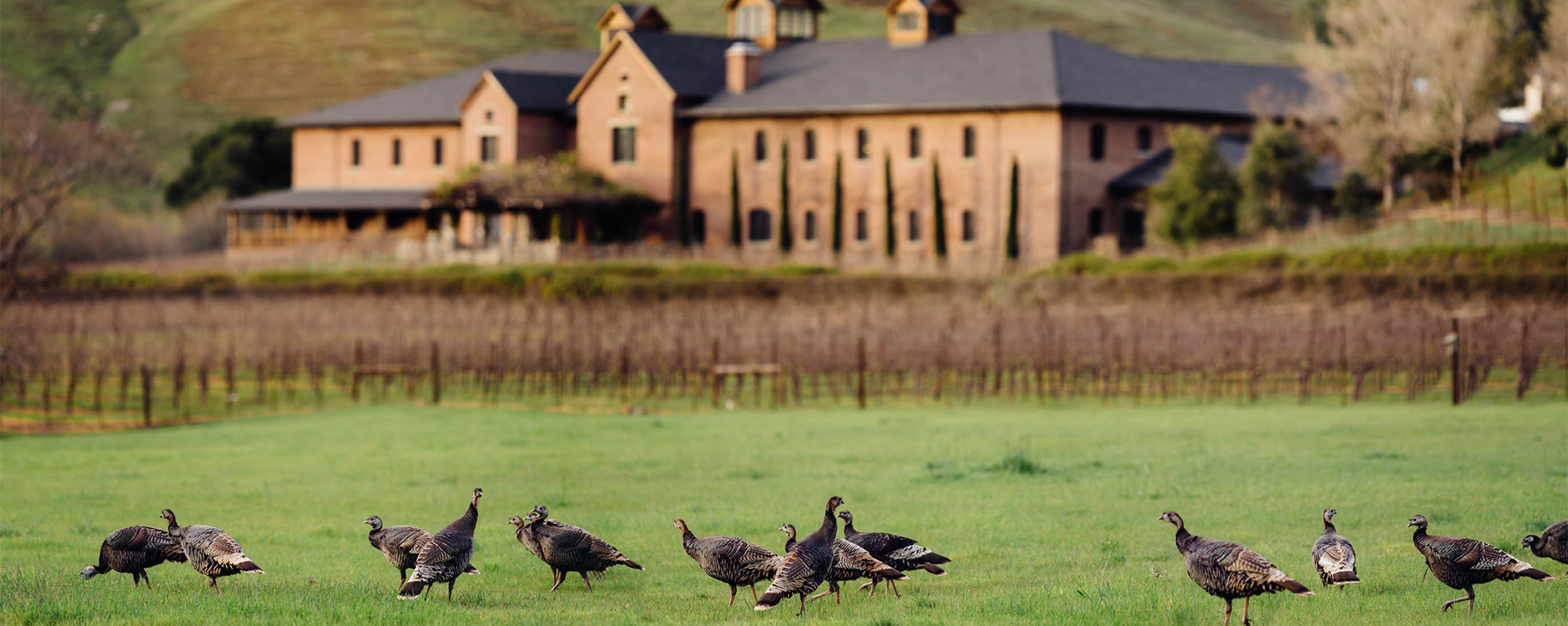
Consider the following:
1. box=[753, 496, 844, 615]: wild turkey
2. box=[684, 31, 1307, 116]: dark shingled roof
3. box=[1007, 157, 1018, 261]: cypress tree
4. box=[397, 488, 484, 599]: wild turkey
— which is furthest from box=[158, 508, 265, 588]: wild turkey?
box=[684, 31, 1307, 116]: dark shingled roof

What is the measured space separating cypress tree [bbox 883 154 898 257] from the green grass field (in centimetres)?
3365

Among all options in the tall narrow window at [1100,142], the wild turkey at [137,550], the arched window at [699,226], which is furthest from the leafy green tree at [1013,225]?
the wild turkey at [137,550]

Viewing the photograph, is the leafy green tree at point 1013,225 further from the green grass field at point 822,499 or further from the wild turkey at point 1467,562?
the wild turkey at point 1467,562

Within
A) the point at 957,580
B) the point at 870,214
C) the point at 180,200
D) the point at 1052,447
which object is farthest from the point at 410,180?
the point at 957,580

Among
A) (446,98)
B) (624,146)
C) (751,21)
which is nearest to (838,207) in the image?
(624,146)

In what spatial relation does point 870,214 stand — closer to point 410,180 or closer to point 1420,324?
point 410,180

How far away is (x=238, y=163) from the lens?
102m

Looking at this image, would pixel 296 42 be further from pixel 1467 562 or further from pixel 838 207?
pixel 1467 562

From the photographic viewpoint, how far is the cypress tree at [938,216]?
66.9m

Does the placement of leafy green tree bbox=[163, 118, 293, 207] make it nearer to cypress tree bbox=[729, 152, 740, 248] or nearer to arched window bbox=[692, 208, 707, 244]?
arched window bbox=[692, 208, 707, 244]

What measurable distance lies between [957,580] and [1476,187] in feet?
182

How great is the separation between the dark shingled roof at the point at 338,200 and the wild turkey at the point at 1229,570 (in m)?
66.3

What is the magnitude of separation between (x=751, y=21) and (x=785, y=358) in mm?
42793

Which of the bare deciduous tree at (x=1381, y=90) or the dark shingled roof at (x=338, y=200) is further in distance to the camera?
the dark shingled roof at (x=338, y=200)
